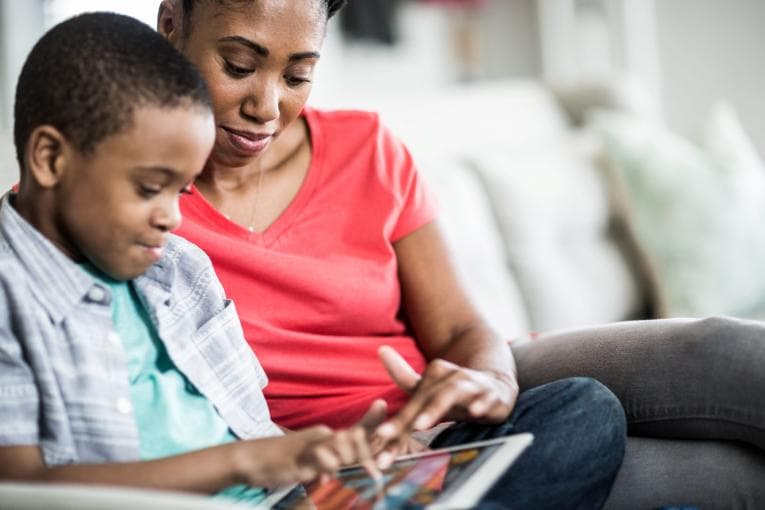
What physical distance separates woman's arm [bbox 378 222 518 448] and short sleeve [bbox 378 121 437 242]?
1 centimetres

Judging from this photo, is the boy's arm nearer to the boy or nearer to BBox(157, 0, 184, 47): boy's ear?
the boy

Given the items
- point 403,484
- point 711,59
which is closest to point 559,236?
point 403,484

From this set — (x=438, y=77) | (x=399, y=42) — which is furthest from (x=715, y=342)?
(x=438, y=77)

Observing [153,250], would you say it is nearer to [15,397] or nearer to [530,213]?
[15,397]

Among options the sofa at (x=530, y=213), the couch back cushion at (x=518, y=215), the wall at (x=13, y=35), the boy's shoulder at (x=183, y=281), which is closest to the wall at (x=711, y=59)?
the sofa at (x=530, y=213)

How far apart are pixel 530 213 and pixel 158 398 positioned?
142 cm

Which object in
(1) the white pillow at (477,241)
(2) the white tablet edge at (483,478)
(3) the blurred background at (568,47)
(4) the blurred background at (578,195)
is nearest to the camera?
(2) the white tablet edge at (483,478)

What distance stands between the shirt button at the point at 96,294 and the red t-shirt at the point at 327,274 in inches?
10.6

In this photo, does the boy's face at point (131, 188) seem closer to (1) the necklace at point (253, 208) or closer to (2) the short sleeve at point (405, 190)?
(1) the necklace at point (253, 208)

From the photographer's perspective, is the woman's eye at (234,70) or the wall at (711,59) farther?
the wall at (711,59)

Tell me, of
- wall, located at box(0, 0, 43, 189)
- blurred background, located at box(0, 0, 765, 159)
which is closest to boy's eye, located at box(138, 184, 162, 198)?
wall, located at box(0, 0, 43, 189)

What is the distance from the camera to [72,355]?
94 cm

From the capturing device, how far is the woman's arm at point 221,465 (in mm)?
870

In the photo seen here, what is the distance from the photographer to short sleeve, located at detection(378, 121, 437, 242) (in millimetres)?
1427
